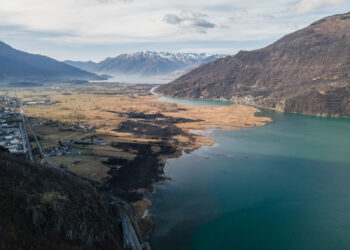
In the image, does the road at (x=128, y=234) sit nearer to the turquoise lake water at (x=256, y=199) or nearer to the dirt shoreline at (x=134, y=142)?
the dirt shoreline at (x=134, y=142)

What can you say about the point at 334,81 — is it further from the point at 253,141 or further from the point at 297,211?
the point at 297,211

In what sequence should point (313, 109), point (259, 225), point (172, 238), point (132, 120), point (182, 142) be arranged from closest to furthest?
point (172, 238) < point (259, 225) < point (182, 142) < point (132, 120) < point (313, 109)

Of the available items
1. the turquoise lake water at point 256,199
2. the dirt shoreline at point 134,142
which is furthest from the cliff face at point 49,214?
the turquoise lake water at point 256,199

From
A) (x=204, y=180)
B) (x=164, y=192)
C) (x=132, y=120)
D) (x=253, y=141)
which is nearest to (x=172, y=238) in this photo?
(x=164, y=192)

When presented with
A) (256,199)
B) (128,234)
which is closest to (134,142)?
(256,199)

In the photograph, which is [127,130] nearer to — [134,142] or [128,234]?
[134,142]

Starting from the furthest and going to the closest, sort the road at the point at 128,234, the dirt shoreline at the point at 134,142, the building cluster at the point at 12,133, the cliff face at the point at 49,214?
the building cluster at the point at 12,133, the dirt shoreline at the point at 134,142, the road at the point at 128,234, the cliff face at the point at 49,214
